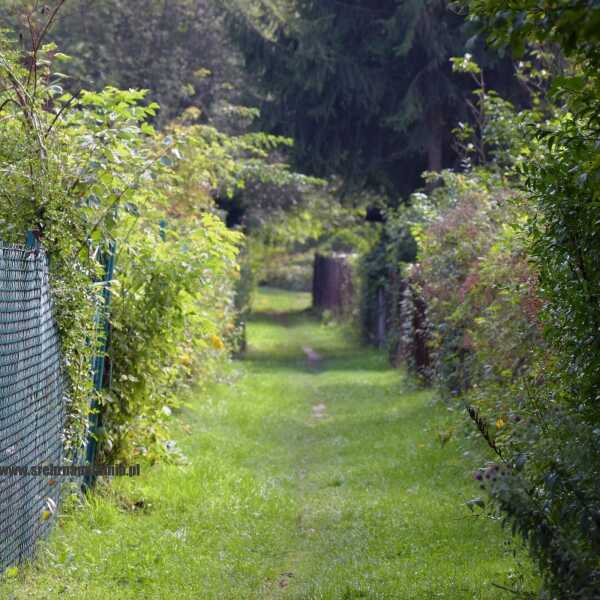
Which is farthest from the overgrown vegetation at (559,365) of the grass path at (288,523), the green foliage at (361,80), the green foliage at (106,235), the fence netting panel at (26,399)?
the green foliage at (361,80)

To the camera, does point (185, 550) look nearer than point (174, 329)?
Yes

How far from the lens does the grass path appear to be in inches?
271

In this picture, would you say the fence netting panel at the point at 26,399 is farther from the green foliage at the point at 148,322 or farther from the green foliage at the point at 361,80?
the green foliage at the point at 361,80

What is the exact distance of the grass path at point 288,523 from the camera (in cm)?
688

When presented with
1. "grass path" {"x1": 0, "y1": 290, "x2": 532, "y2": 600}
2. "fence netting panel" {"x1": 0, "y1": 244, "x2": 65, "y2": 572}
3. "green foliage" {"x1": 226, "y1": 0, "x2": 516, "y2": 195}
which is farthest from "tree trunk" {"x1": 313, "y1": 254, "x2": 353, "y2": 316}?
"fence netting panel" {"x1": 0, "y1": 244, "x2": 65, "y2": 572}

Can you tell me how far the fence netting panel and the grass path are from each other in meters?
0.29

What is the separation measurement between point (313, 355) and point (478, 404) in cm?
1707

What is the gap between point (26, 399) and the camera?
6598 millimetres

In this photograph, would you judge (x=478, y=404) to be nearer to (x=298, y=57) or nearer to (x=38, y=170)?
(x=38, y=170)

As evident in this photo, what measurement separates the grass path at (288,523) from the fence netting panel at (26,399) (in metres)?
0.29

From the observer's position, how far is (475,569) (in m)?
7.09

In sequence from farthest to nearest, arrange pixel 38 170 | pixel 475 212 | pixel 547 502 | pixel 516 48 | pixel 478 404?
pixel 475 212, pixel 478 404, pixel 38 170, pixel 547 502, pixel 516 48

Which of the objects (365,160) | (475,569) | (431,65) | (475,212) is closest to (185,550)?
(475,569)

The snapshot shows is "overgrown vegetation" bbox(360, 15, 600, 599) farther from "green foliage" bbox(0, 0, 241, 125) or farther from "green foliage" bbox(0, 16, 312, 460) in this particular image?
"green foliage" bbox(0, 0, 241, 125)
